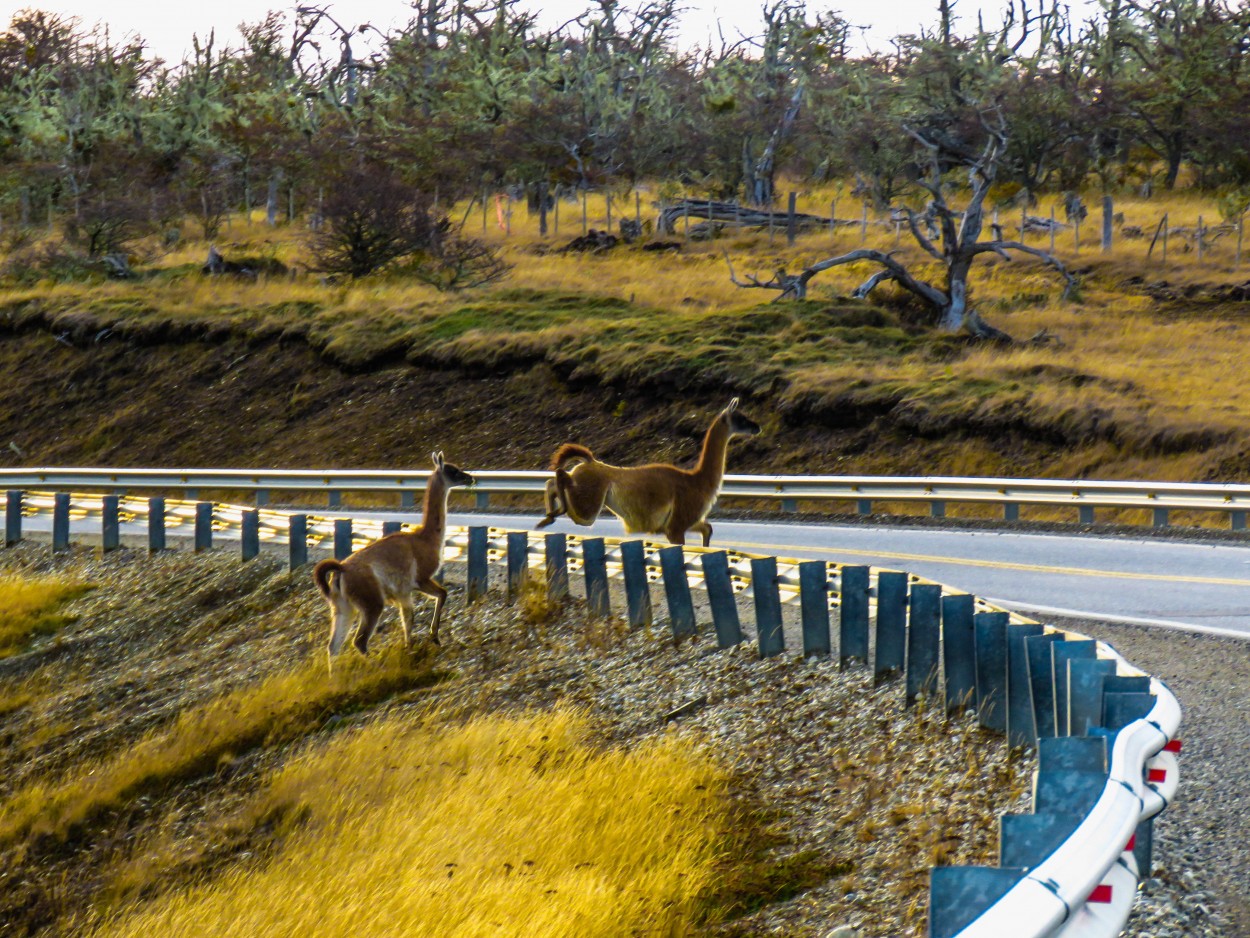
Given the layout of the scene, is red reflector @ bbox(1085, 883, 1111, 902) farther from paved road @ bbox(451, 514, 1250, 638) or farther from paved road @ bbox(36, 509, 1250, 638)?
paved road @ bbox(451, 514, 1250, 638)

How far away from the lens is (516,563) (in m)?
14.1

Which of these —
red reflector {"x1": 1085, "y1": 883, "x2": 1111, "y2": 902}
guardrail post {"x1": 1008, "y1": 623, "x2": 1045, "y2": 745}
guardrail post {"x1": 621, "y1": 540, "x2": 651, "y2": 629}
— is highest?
red reflector {"x1": 1085, "y1": 883, "x2": 1111, "y2": 902}

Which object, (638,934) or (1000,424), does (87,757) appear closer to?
(638,934)

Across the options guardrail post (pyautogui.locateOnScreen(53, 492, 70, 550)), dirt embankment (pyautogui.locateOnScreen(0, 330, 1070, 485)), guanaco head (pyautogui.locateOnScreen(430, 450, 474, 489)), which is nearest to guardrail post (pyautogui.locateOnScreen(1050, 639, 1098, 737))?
guanaco head (pyautogui.locateOnScreen(430, 450, 474, 489))

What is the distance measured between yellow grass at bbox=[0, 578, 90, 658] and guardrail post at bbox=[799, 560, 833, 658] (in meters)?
8.84

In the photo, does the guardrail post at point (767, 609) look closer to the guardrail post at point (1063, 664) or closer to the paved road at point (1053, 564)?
the paved road at point (1053, 564)

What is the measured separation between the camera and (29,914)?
9117mm

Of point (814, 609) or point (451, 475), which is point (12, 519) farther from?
point (814, 609)

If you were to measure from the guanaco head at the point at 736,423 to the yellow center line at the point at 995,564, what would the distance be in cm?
229

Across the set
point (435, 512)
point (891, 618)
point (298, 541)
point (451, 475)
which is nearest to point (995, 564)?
point (891, 618)

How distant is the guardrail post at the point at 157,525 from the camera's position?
60.0 feet

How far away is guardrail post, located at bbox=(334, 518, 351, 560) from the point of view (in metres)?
15.1

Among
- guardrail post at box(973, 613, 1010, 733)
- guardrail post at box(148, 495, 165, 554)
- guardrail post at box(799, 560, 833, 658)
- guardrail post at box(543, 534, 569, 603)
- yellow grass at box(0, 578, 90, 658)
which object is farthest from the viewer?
guardrail post at box(148, 495, 165, 554)

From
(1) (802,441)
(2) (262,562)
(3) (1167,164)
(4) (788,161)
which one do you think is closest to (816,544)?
(2) (262,562)
